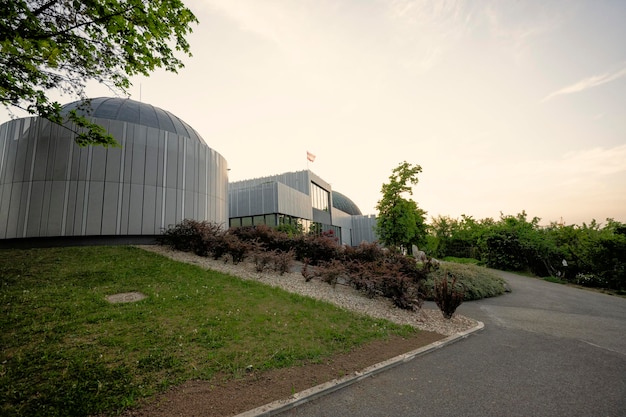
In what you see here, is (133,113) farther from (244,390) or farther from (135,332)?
(244,390)

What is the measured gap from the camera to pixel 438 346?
6.32 metres

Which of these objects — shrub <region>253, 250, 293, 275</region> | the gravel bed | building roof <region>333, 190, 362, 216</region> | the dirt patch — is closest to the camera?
the dirt patch

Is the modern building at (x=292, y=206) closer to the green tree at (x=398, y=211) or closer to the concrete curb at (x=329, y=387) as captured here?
the green tree at (x=398, y=211)

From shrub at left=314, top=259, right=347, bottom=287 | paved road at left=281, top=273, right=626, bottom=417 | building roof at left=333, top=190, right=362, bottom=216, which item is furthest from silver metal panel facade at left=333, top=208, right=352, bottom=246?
paved road at left=281, top=273, right=626, bottom=417

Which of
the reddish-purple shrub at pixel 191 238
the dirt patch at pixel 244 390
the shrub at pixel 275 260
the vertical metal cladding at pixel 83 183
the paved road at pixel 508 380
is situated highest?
the vertical metal cladding at pixel 83 183

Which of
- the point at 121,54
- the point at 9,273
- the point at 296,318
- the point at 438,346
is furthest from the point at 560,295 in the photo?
the point at 9,273

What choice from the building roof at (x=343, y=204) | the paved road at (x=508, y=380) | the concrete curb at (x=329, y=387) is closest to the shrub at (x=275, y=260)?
the concrete curb at (x=329, y=387)

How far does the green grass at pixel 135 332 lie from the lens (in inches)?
143

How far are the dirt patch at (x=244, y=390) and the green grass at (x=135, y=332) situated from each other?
180 millimetres

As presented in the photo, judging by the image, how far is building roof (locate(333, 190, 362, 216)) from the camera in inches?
1996

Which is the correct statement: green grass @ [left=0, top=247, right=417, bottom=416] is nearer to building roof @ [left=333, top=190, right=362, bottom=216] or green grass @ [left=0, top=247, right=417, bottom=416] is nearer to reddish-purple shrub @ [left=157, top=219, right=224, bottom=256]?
reddish-purple shrub @ [left=157, top=219, right=224, bottom=256]

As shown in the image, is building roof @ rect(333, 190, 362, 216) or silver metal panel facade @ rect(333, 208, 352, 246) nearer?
silver metal panel facade @ rect(333, 208, 352, 246)

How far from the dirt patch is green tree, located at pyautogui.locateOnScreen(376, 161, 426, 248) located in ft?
58.5

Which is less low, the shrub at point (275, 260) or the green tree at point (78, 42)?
the green tree at point (78, 42)
